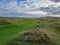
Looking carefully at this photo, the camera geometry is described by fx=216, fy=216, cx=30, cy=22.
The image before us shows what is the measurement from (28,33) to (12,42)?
2182 millimetres

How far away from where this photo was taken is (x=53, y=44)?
20.2 meters

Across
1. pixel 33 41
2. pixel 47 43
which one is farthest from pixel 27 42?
pixel 47 43

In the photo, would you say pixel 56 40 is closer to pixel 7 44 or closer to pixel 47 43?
pixel 47 43

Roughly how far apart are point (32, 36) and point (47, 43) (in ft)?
6.10

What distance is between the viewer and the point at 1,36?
83.3 feet

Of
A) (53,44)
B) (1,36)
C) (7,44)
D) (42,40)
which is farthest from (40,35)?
(1,36)

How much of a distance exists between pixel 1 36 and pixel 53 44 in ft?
24.9

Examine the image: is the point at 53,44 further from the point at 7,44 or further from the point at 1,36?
the point at 1,36

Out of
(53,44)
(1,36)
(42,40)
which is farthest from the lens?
(1,36)

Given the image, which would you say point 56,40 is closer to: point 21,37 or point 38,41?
point 38,41

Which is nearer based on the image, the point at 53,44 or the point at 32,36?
the point at 53,44

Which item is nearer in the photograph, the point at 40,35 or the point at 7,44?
the point at 7,44

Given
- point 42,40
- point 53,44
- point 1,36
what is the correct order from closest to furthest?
1. point 53,44
2. point 42,40
3. point 1,36

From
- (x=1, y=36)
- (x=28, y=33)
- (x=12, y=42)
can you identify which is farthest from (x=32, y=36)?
(x=1, y=36)
